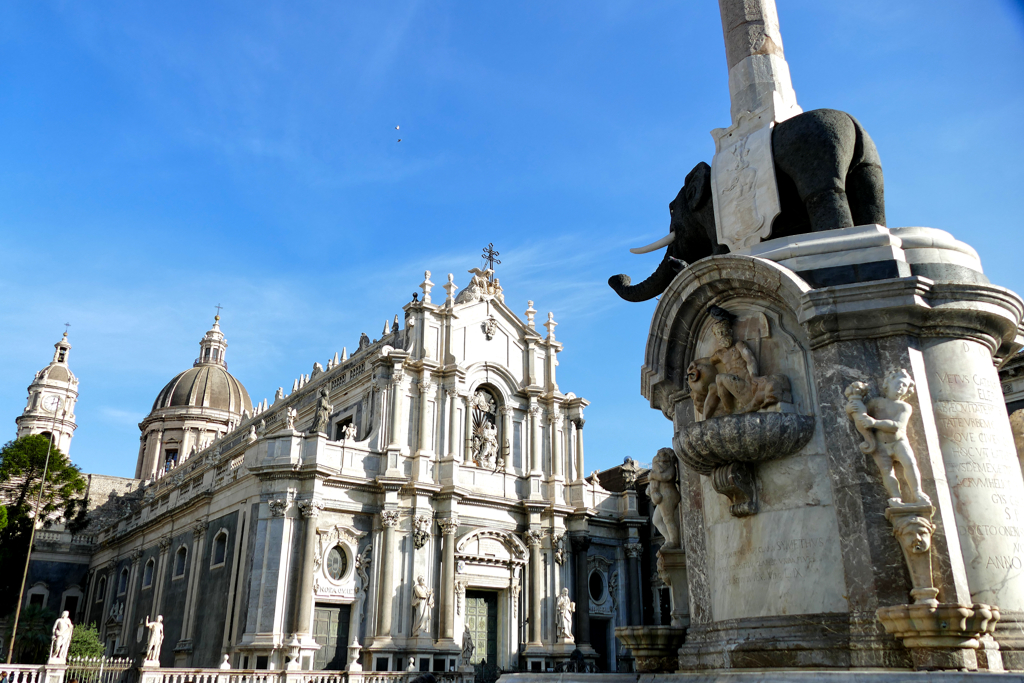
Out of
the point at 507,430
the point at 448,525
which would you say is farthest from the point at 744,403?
the point at 507,430

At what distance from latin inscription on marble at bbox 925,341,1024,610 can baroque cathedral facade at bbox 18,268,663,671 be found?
66.0 feet

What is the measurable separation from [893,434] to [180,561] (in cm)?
3275

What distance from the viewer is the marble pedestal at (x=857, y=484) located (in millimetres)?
7293

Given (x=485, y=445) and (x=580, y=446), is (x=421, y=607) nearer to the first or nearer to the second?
(x=485, y=445)

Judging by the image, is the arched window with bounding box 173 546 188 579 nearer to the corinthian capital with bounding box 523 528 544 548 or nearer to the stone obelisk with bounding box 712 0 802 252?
the corinthian capital with bounding box 523 528 544 548

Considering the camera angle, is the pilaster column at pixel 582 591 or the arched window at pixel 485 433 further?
the arched window at pixel 485 433

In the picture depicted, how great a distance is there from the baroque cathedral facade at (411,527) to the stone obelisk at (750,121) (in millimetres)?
18838

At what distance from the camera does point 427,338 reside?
105ft

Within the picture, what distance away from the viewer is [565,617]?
1208 inches

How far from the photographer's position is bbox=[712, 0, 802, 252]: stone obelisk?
10.1 meters

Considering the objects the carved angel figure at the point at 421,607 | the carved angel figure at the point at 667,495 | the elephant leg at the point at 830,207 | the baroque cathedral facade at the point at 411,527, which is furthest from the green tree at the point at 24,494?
the elephant leg at the point at 830,207

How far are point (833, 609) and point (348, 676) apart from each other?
18857 mm

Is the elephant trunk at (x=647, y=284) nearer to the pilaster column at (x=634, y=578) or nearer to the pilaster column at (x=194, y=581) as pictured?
the pilaster column at (x=634, y=578)

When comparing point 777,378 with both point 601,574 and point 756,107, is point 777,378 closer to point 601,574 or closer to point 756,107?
point 756,107
